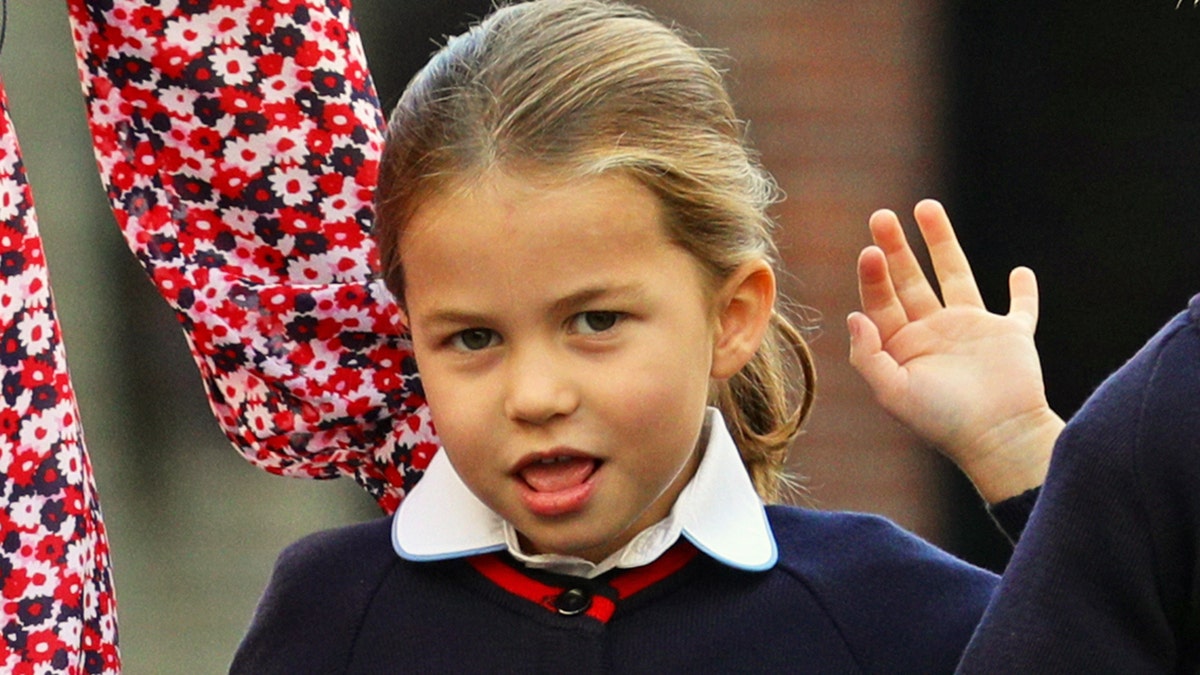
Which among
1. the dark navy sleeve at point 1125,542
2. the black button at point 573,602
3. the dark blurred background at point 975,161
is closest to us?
the dark navy sleeve at point 1125,542

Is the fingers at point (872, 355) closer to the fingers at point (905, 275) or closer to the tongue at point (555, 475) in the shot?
the fingers at point (905, 275)

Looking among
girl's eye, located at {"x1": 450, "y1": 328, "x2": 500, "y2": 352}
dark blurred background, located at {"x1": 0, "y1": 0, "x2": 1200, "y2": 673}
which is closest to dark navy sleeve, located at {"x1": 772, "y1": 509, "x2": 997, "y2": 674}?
girl's eye, located at {"x1": 450, "y1": 328, "x2": 500, "y2": 352}

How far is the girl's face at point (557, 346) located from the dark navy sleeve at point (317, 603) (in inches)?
7.4

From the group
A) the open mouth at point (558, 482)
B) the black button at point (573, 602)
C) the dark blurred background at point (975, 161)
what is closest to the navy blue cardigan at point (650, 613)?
the black button at point (573, 602)

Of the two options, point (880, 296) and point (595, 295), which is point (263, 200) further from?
point (880, 296)

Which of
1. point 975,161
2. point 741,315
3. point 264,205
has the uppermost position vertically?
point 264,205

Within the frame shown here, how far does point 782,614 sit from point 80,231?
14.5 feet

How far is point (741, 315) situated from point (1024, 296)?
13.5 inches

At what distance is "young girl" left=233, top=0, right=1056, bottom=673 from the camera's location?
6.37 feet

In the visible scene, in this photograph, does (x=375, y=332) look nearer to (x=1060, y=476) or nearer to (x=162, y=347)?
(x=1060, y=476)

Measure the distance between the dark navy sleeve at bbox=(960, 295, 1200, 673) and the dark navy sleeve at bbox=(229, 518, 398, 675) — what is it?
651 mm

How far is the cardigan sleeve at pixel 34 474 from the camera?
1968 millimetres

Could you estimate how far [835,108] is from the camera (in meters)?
4.41

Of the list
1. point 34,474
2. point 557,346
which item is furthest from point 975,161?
point 34,474
